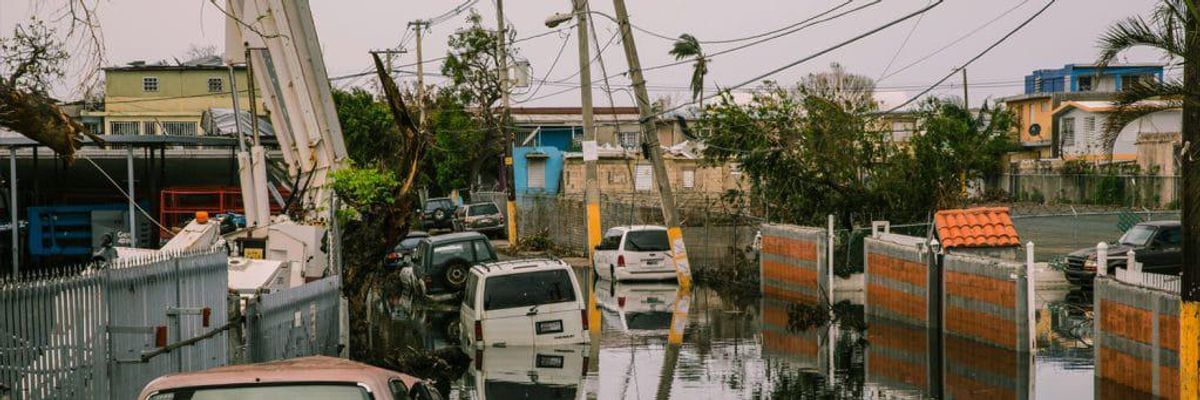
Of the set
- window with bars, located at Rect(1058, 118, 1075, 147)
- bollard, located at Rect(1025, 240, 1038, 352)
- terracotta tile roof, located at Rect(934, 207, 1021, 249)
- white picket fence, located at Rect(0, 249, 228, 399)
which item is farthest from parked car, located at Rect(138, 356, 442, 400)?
window with bars, located at Rect(1058, 118, 1075, 147)

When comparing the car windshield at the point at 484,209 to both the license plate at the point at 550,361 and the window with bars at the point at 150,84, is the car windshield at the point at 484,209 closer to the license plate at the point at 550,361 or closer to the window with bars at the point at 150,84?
the window with bars at the point at 150,84

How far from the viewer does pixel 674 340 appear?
995 inches

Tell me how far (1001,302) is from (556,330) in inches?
272

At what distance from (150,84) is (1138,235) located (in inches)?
2066

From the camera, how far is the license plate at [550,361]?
2144cm

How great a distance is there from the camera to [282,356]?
17.6 metres

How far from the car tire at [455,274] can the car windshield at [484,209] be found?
2770cm

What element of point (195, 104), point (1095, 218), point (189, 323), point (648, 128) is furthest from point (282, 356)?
point (195, 104)

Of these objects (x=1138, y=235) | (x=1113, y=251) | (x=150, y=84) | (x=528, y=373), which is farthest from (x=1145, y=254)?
(x=150, y=84)

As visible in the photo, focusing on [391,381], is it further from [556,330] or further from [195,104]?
[195,104]

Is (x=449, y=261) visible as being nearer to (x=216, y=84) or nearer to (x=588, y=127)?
(x=588, y=127)

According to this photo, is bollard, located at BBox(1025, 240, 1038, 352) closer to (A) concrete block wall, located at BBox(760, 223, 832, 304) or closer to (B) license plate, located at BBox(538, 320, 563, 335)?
(B) license plate, located at BBox(538, 320, 563, 335)

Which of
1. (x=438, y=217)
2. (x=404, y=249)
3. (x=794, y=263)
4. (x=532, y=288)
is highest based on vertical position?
(x=438, y=217)

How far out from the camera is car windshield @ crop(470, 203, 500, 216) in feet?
198
